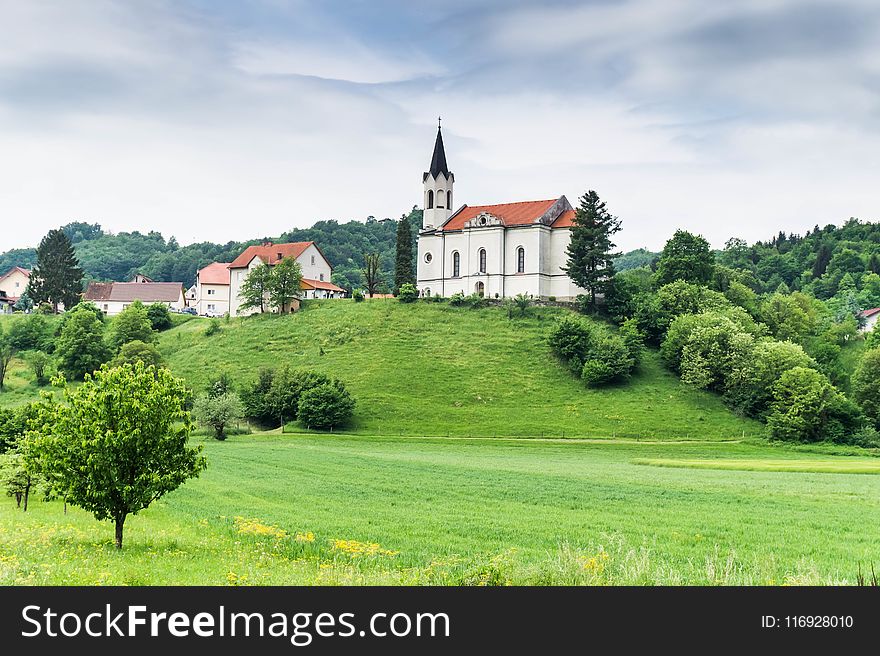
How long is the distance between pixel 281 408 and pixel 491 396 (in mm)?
17818

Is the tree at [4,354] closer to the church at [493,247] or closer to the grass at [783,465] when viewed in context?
the church at [493,247]

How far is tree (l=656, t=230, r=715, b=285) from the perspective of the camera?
91.8 meters

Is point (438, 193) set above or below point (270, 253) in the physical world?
above

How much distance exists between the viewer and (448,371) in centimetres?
7769

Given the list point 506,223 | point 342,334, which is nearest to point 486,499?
point 342,334

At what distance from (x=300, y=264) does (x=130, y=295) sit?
3355cm

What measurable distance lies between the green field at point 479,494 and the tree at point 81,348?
16.4 feet

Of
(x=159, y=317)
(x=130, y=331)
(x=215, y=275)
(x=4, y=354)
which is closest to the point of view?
(x=4, y=354)

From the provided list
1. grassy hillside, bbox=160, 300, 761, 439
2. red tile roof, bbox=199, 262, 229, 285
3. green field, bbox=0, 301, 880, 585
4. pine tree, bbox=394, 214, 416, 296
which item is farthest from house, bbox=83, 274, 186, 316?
green field, bbox=0, 301, 880, 585

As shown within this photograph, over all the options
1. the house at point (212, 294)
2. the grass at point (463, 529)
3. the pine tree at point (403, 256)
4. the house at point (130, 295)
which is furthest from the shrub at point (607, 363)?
the house at point (130, 295)

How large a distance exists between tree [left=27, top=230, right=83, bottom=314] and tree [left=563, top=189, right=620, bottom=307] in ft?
224

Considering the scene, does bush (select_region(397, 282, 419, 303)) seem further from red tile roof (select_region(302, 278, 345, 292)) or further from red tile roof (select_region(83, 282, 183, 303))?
red tile roof (select_region(83, 282, 183, 303))

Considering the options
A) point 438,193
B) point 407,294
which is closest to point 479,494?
point 407,294

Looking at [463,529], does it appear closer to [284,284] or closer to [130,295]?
[284,284]
